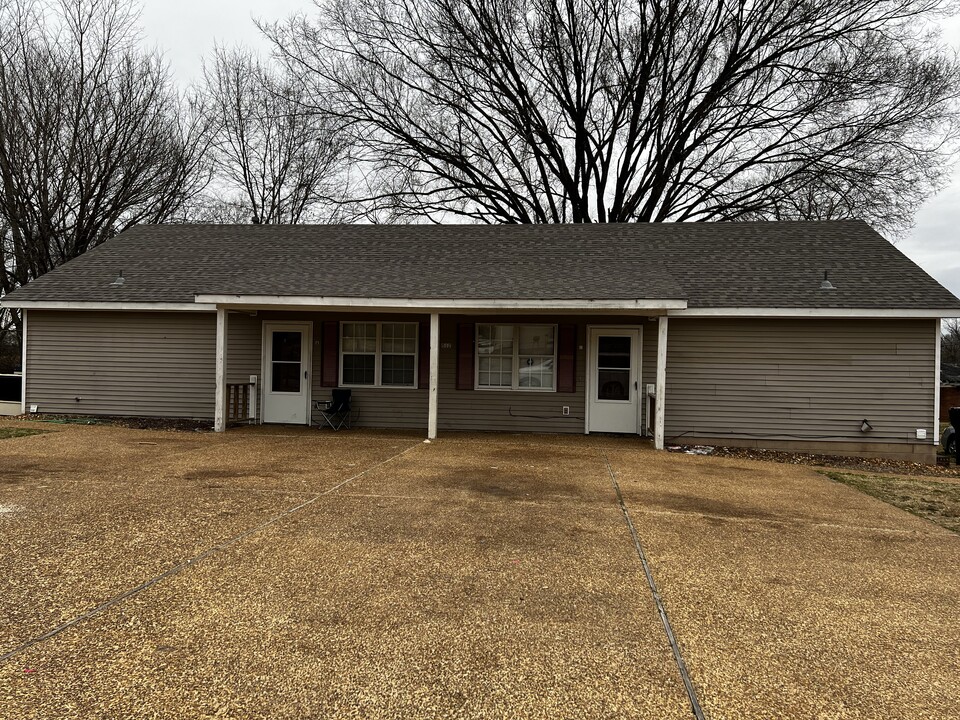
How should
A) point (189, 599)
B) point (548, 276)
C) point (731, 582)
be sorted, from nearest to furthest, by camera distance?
point (189, 599)
point (731, 582)
point (548, 276)

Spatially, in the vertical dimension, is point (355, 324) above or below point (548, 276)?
below

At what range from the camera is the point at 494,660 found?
2908 millimetres

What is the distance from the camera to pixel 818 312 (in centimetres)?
983

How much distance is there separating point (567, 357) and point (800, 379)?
388cm

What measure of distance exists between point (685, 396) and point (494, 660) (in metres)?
8.58

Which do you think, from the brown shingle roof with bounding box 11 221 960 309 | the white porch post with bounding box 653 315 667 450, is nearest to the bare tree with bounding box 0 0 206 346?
the brown shingle roof with bounding box 11 221 960 309

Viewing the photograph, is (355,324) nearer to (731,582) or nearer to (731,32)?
(731,582)

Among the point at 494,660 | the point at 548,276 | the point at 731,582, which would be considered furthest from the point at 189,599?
the point at 548,276

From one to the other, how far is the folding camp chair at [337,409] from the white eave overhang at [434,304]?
1931 millimetres

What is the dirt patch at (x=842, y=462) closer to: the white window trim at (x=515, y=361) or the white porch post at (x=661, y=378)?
the white porch post at (x=661, y=378)

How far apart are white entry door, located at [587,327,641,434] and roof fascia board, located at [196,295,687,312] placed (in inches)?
70.7

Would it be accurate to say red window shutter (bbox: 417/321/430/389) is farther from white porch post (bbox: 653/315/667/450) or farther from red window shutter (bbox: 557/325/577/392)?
white porch post (bbox: 653/315/667/450)

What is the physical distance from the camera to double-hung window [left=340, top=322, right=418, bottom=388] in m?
11.7

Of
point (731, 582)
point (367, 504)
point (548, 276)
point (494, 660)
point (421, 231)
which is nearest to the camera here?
point (494, 660)
